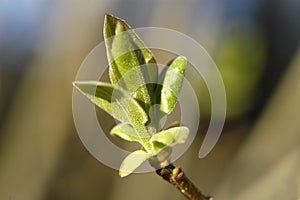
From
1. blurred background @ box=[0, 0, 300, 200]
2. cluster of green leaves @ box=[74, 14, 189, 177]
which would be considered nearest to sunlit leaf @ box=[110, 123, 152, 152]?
cluster of green leaves @ box=[74, 14, 189, 177]

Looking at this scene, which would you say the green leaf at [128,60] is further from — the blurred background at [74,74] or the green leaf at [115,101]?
the blurred background at [74,74]

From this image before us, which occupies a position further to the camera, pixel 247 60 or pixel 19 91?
pixel 19 91

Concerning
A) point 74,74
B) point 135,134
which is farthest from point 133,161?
point 74,74

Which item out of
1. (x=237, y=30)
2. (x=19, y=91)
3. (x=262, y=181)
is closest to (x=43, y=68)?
(x=19, y=91)

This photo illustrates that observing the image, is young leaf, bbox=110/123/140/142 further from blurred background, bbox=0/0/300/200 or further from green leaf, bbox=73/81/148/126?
blurred background, bbox=0/0/300/200

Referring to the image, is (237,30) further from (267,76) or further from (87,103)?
(87,103)

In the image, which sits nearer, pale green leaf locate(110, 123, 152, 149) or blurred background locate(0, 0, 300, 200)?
pale green leaf locate(110, 123, 152, 149)
